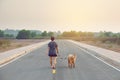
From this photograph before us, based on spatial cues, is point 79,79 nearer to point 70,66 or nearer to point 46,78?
point 46,78

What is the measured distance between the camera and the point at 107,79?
13.9m

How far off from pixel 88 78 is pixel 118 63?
8.11m

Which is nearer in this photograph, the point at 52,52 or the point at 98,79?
the point at 98,79

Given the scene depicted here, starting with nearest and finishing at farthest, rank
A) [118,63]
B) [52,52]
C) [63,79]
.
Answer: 1. [63,79]
2. [52,52]
3. [118,63]

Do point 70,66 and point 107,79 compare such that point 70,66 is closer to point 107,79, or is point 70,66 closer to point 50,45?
point 50,45

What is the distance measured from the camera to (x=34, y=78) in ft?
46.6

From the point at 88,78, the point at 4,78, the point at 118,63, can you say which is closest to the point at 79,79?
the point at 88,78

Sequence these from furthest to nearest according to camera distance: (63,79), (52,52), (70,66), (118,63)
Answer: (118,63) → (70,66) → (52,52) → (63,79)

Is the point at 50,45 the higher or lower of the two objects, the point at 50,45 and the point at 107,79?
the higher

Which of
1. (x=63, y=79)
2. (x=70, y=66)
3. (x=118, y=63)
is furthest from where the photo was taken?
(x=118, y=63)

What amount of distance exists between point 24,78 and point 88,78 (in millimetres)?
2608

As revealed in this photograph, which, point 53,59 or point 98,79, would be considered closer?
point 98,79

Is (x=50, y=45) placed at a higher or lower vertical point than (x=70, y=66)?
higher

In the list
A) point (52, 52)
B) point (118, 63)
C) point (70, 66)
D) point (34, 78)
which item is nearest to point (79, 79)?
point (34, 78)
